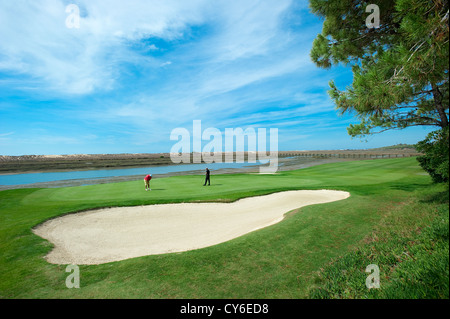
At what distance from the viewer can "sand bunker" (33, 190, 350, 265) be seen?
22.7 ft

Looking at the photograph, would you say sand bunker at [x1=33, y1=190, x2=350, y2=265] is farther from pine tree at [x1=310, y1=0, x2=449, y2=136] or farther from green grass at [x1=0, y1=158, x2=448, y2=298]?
pine tree at [x1=310, y1=0, x2=449, y2=136]

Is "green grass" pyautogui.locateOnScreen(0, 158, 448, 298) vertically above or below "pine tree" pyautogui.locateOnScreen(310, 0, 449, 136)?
below

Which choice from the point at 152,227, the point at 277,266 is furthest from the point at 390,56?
the point at 152,227

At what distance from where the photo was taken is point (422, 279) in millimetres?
3004

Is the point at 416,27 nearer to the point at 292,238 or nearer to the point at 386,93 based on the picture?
the point at 386,93

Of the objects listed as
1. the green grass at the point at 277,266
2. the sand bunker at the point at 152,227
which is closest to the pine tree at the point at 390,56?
the green grass at the point at 277,266

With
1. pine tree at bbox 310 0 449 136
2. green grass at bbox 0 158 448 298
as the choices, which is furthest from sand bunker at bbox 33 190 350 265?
pine tree at bbox 310 0 449 136

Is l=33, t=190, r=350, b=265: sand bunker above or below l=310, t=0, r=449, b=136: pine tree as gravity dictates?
below

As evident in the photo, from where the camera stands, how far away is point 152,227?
914 centimetres

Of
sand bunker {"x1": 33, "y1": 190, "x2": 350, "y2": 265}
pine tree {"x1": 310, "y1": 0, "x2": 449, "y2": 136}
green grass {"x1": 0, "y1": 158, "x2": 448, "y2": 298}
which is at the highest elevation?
pine tree {"x1": 310, "y1": 0, "x2": 449, "y2": 136}

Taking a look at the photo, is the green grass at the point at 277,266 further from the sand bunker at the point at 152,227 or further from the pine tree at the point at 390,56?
the pine tree at the point at 390,56

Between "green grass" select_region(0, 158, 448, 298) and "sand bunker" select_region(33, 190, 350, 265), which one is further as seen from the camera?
"sand bunker" select_region(33, 190, 350, 265)
